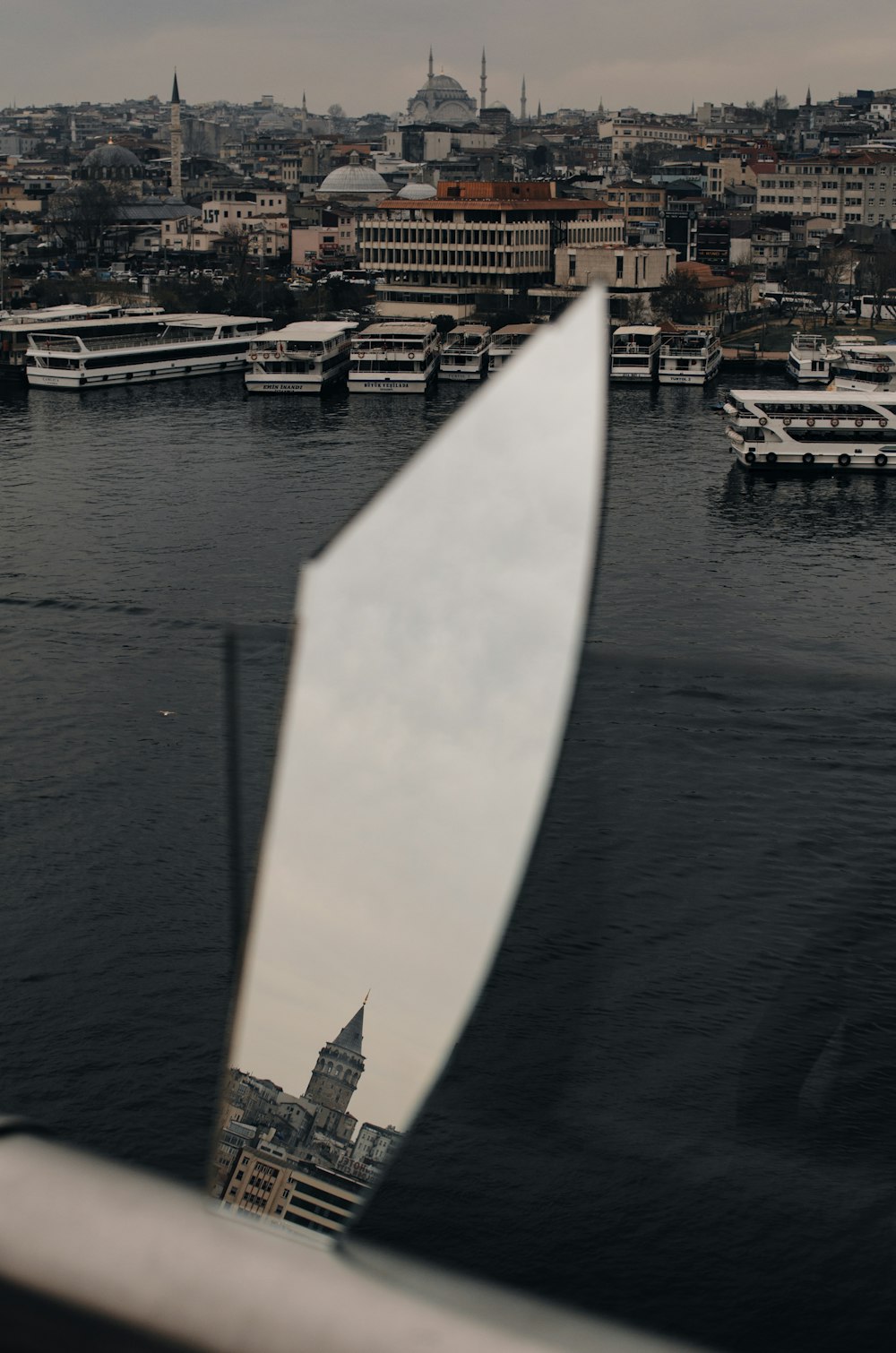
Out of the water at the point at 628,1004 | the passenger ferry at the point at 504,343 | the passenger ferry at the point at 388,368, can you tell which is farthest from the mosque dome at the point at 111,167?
the water at the point at 628,1004

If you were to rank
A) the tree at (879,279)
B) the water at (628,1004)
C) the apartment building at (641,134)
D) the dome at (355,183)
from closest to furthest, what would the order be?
the water at (628,1004), the tree at (879,279), the dome at (355,183), the apartment building at (641,134)

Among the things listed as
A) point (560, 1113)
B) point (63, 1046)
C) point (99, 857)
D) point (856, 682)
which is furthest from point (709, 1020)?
point (99, 857)

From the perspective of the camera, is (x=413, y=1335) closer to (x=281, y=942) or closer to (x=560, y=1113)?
(x=281, y=942)

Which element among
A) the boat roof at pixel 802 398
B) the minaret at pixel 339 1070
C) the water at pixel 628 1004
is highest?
the boat roof at pixel 802 398

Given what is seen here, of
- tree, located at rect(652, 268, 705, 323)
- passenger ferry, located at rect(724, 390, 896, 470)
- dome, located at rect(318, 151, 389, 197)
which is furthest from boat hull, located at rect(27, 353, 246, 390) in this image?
dome, located at rect(318, 151, 389, 197)

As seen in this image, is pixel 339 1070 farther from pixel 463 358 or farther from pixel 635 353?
pixel 463 358

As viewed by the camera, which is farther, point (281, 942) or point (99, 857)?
point (99, 857)

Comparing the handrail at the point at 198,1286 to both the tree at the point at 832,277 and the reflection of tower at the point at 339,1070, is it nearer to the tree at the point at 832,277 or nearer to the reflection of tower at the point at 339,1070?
the reflection of tower at the point at 339,1070
